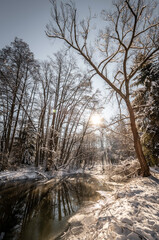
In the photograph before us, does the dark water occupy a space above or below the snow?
below

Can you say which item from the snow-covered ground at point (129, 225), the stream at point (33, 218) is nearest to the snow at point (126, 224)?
the snow-covered ground at point (129, 225)

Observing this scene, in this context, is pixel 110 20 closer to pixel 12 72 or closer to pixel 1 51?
pixel 12 72

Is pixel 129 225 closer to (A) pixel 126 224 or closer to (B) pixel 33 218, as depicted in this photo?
(A) pixel 126 224

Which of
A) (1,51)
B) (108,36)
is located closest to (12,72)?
(1,51)

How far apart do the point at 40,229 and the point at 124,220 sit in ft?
8.00

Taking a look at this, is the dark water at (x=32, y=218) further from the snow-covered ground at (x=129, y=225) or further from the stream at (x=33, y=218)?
the snow-covered ground at (x=129, y=225)

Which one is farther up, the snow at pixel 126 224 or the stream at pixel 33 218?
the snow at pixel 126 224

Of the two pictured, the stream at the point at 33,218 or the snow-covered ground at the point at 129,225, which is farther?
the stream at the point at 33,218

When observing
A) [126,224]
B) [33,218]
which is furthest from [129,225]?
[33,218]

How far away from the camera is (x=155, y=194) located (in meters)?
3.45

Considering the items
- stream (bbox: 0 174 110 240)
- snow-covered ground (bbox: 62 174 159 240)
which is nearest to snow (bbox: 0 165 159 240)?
snow-covered ground (bbox: 62 174 159 240)

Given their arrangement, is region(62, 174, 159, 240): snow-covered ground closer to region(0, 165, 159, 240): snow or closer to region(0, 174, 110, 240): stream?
region(0, 165, 159, 240): snow

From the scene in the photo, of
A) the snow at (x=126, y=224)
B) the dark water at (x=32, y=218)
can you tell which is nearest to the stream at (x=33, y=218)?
the dark water at (x=32, y=218)

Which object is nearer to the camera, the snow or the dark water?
the snow
